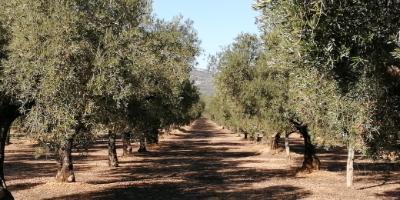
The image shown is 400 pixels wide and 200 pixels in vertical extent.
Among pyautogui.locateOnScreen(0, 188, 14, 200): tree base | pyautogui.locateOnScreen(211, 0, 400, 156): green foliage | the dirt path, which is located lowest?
the dirt path

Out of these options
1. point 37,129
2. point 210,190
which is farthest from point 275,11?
point 210,190

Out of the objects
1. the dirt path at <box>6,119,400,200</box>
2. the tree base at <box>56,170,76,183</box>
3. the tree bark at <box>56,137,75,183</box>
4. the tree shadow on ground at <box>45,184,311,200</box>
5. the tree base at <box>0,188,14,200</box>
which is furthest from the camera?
the tree base at <box>56,170,76,183</box>

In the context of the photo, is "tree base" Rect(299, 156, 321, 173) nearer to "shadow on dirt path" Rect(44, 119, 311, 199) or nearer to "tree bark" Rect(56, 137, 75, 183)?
"shadow on dirt path" Rect(44, 119, 311, 199)

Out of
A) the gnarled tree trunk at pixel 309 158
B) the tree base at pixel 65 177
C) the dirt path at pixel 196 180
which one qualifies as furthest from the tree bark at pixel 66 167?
the gnarled tree trunk at pixel 309 158

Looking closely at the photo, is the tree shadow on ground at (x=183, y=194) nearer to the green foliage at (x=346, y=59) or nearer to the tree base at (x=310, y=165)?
the tree base at (x=310, y=165)

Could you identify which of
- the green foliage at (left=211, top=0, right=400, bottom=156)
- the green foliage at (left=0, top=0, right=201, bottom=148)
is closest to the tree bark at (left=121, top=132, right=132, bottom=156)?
the green foliage at (left=0, top=0, right=201, bottom=148)

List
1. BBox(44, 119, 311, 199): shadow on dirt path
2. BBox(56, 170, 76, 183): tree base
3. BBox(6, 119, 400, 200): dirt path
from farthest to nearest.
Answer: BBox(56, 170, 76, 183): tree base → BBox(44, 119, 311, 199): shadow on dirt path → BBox(6, 119, 400, 200): dirt path

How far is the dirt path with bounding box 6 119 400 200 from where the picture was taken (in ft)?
112

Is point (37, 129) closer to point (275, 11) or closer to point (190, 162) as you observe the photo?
point (275, 11)

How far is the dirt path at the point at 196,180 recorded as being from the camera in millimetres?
34031

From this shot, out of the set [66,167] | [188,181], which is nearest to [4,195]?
[66,167]

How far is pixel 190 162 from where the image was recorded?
59.0m

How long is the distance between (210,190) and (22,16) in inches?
723

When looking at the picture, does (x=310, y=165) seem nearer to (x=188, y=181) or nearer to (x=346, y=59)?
(x=188, y=181)
